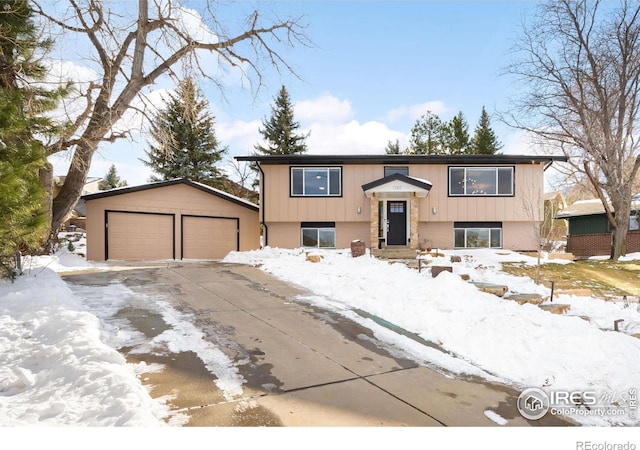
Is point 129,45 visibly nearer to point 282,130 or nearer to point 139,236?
point 139,236

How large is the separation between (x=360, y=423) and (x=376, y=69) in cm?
837

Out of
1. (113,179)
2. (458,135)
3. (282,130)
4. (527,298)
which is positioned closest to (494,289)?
(527,298)

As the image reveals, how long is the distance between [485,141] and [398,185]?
23.6 metres

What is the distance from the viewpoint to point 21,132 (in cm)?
620

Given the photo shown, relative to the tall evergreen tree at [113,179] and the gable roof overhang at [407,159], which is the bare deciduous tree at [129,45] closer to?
the gable roof overhang at [407,159]

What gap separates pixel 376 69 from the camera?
877 cm

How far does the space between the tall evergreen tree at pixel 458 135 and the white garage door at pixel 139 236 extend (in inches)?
1050

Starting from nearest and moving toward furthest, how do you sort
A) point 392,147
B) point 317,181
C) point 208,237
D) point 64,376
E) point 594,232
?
point 64,376 → point 317,181 → point 208,237 → point 594,232 → point 392,147

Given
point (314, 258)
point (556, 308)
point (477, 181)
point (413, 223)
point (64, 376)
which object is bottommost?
point (556, 308)

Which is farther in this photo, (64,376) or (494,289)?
(494,289)

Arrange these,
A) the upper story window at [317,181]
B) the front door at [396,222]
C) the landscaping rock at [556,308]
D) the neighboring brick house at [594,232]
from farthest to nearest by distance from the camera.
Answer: the neighboring brick house at [594,232]
the upper story window at [317,181]
the front door at [396,222]
the landscaping rock at [556,308]

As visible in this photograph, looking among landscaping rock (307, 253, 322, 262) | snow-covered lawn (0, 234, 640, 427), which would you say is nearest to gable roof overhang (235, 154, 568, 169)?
landscaping rock (307, 253, 322, 262)

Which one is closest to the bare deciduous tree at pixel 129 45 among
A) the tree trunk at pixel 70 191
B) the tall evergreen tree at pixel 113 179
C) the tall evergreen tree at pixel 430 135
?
the tree trunk at pixel 70 191

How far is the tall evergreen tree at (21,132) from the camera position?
16.8ft
